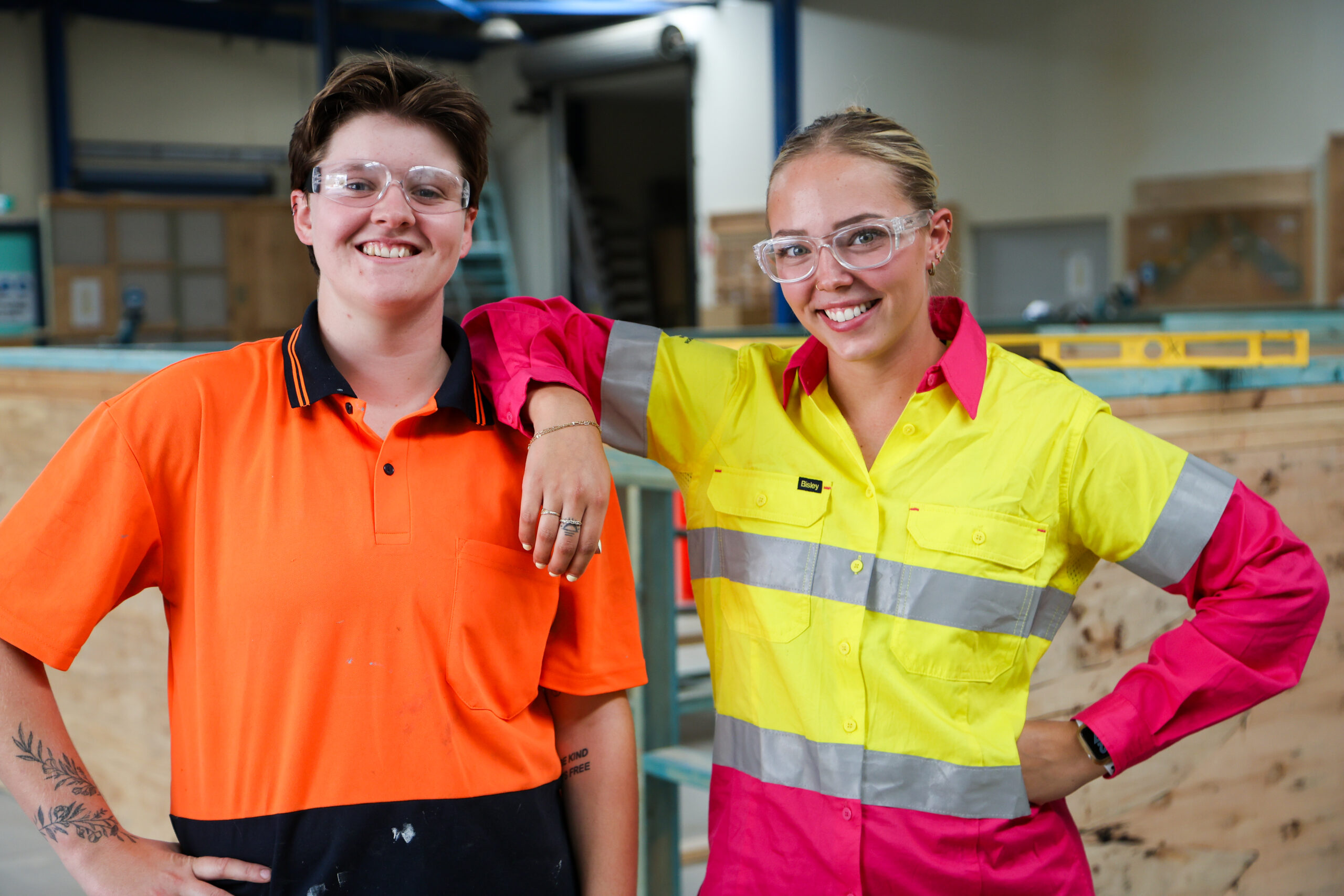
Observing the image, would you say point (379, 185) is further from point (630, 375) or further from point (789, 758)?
point (789, 758)

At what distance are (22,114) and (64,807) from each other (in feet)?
44.9

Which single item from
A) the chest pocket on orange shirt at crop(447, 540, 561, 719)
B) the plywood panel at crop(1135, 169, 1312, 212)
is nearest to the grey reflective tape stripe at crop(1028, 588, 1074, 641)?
the chest pocket on orange shirt at crop(447, 540, 561, 719)

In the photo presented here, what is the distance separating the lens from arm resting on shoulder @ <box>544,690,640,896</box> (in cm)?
150

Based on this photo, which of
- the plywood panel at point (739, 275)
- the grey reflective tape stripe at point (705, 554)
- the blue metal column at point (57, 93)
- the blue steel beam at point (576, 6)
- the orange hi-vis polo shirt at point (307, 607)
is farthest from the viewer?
the blue metal column at point (57, 93)

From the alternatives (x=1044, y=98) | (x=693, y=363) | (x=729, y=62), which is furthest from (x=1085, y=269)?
(x=693, y=363)

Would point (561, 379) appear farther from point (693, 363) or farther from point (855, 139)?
point (855, 139)

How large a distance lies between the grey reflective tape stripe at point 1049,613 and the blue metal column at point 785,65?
8.19 m

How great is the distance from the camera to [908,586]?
4.83ft

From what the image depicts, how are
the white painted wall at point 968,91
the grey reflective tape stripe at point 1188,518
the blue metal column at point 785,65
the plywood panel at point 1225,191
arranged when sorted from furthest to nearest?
the blue metal column at point 785,65 → the white painted wall at point 968,91 → the plywood panel at point 1225,191 → the grey reflective tape stripe at point 1188,518

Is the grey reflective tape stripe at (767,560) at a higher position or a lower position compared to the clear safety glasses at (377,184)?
lower

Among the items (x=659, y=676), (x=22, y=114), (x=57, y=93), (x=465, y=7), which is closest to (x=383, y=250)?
(x=659, y=676)

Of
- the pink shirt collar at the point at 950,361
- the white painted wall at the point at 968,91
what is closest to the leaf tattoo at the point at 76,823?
the pink shirt collar at the point at 950,361

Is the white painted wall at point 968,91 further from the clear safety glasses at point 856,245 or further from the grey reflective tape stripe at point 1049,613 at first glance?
the grey reflective tape stripe at point 1049,613

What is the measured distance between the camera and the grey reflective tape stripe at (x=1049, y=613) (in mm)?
1511
